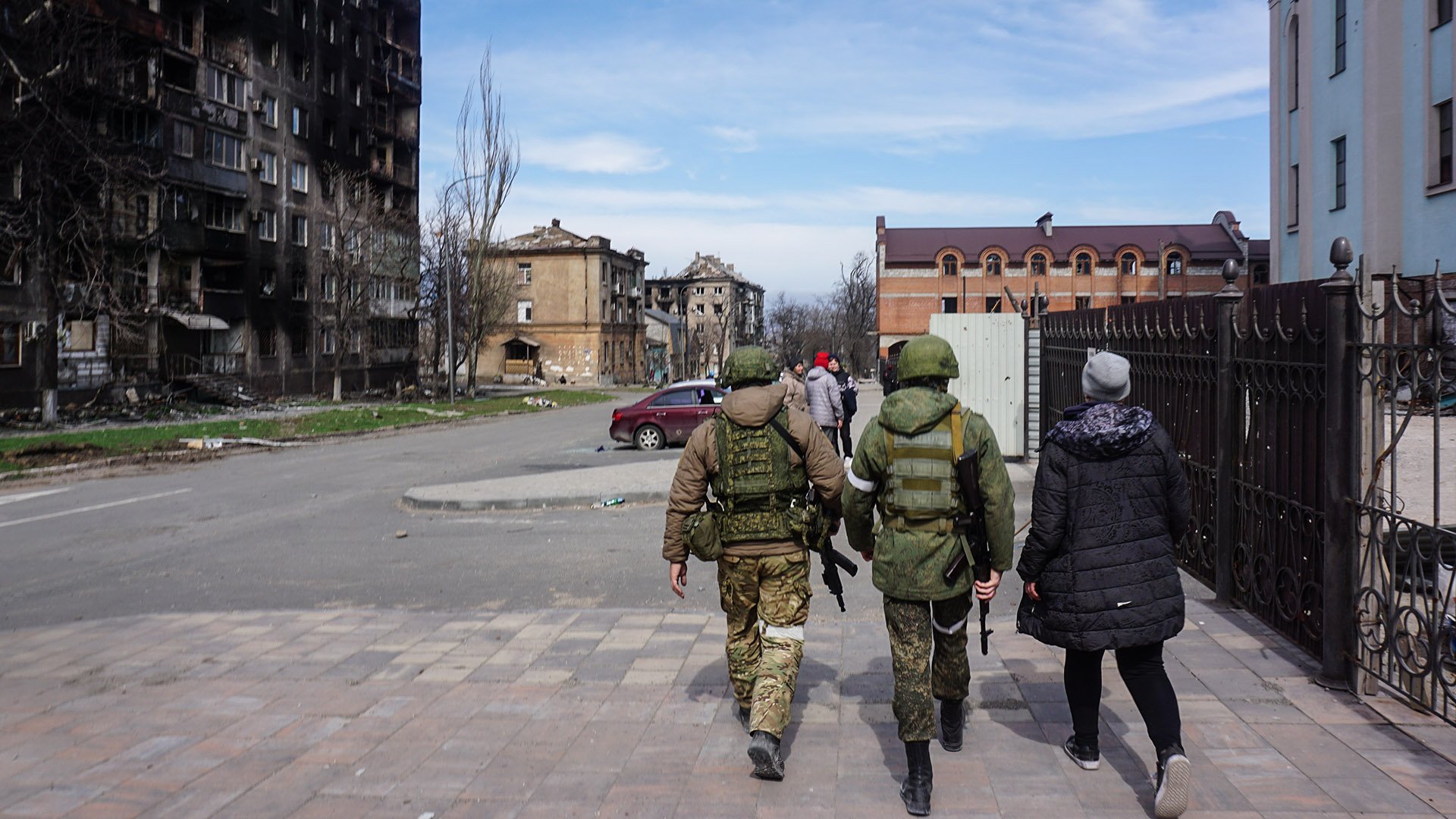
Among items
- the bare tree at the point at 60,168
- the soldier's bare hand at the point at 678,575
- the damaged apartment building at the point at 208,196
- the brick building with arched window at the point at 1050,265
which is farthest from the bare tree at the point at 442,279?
the soldier's bare hand at the point at 678,575

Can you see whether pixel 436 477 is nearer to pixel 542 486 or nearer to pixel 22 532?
pixel 542 486

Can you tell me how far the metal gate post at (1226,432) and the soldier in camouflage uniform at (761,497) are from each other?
3.21 m

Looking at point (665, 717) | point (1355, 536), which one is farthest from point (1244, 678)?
point (665, 717)

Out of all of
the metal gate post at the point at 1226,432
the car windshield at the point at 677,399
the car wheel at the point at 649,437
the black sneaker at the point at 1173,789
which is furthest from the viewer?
the car windshield at the point at 677,399

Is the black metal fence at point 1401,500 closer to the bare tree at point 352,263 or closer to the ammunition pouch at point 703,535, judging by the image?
the ammunition pouch at point 703,535

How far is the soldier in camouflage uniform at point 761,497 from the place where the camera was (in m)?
4.69

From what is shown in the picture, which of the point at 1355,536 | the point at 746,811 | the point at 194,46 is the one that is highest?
the point at 194,46

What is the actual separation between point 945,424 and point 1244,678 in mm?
2480

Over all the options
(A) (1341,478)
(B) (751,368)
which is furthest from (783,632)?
(A) (1341,478)

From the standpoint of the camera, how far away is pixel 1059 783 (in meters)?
4.21

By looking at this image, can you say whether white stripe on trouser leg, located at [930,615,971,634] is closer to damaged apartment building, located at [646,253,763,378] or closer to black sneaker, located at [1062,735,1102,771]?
black sneaker, located at [1062,735,1102,771]

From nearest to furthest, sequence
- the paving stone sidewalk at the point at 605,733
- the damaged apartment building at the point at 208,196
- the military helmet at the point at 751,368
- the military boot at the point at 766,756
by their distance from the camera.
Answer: the paving stone sidewalk at the point at 605,733 < the military boot at the point at 766,756 < the military helmet at the point at 751,368 < the damaged apartment building at the point at 208,196

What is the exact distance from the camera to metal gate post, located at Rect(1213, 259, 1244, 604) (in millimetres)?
6766

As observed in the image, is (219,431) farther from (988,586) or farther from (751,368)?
(988,586)
